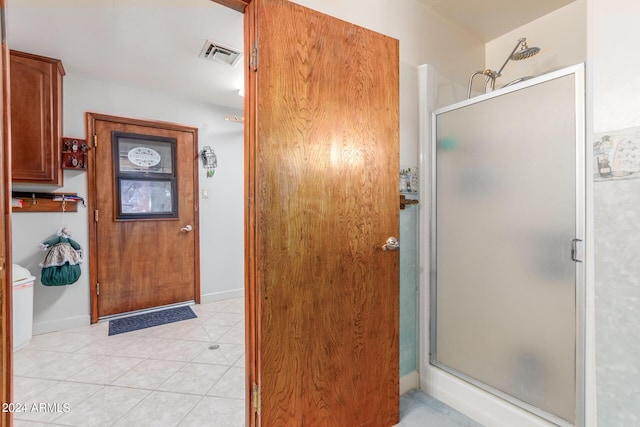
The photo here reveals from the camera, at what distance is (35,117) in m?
2.21

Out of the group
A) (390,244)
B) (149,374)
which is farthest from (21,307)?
(390,244)

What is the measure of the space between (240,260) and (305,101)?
2672mm

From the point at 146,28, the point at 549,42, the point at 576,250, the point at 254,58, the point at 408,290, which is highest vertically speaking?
the point at 146,28

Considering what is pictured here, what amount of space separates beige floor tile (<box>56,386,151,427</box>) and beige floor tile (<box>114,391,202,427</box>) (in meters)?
0.05

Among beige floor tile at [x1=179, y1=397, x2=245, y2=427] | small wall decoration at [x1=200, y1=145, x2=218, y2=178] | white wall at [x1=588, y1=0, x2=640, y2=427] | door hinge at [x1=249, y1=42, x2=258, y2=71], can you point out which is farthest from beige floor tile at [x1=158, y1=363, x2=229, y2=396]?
small wall decoration at [x1=200, y1=145, x2=218, y2=178]

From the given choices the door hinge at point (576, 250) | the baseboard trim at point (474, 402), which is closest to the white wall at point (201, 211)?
the baseboard trim at point (474, 402)

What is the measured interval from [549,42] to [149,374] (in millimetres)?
3581

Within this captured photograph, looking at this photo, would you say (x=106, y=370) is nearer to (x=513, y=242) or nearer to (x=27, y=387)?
(x=27, y=387)

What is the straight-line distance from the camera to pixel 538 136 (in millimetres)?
1328

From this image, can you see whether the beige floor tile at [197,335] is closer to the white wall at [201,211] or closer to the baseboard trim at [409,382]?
the white wall at [201,211]

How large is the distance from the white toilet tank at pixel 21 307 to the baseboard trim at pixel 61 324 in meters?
0.23

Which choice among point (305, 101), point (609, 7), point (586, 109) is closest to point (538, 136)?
point (586, 109)

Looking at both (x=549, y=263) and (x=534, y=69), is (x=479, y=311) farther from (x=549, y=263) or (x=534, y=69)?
(x=534, y=69)

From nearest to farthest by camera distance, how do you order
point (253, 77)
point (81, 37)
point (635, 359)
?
point (635, 359), point (253, 77), point (81, 37)
